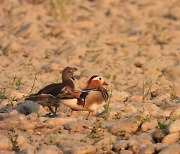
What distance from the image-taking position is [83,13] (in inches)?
703

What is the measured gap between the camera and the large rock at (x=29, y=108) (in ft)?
31.8

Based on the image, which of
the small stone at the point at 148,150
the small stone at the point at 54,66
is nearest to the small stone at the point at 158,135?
the small stone at the point at 148,150

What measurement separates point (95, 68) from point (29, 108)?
3.85 m

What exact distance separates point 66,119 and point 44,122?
313 mm

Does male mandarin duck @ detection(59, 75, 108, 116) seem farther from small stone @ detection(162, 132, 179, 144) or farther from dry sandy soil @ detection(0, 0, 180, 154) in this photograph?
small stone @ detection(162, 132, 179, 144)

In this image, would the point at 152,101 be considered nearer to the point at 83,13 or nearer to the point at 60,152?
the point at 60,152

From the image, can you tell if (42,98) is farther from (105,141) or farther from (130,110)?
(105,141)

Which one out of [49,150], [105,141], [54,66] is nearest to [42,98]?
[105,141]

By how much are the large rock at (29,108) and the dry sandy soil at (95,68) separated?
0.07ft

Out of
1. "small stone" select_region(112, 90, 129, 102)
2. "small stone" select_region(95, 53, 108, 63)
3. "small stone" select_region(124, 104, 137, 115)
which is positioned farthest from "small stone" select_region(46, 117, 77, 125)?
"small stone" select_region(95, 53, 108, 63)

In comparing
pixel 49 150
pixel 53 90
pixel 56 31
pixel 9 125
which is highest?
pixel 56 31

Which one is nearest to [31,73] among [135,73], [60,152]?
[135,73]

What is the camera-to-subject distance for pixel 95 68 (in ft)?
43.9

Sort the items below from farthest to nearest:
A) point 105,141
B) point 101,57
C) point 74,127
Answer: point 101,57 < point 74,127 < point 105,141
